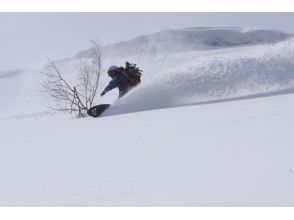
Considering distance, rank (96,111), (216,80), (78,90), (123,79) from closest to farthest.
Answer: (96,111), (216,80), (123,79), (78,90)

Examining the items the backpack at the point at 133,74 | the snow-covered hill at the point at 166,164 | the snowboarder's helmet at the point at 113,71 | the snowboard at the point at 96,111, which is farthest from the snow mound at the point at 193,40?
the snow-covered hill at the point at 166,164

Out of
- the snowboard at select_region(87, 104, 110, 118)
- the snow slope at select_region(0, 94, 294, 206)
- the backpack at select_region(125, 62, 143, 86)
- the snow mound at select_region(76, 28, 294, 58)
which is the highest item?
the snow mound at select_region(76, 28, 294, 58)

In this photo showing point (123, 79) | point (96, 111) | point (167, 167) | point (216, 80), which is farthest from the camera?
point (123, 79)

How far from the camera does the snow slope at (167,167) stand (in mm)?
1662

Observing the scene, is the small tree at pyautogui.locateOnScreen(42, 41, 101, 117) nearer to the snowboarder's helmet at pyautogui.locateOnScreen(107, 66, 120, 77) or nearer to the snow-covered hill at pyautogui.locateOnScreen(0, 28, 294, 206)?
the snowboarder's helmet at pyautogui.locateOnScreen(107, 66, 120, 77)

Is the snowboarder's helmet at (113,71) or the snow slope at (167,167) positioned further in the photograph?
the snowboarder's helmet at (113,71)

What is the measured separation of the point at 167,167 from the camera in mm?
2152

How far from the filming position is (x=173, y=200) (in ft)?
5.36

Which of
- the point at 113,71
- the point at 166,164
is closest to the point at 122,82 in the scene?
the point at 113,71

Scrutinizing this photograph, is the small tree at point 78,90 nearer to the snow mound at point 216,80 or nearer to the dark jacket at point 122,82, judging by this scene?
the dark jacket at point 122,82

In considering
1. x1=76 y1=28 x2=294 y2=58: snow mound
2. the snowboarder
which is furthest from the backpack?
x1=76 y1=28 x2=294 y2=58: snow mound

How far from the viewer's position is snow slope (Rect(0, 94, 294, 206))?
166 cm

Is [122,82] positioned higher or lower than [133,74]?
lower

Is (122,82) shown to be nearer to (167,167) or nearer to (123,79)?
(123,79)
